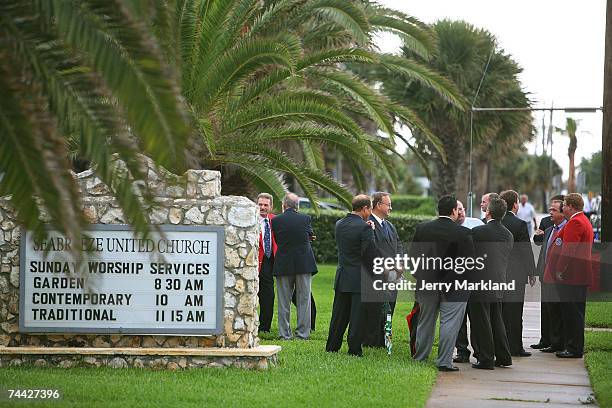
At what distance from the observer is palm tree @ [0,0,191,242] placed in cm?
514

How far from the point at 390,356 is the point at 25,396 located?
183 inches

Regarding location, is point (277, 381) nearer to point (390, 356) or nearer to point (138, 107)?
point (390, 356)

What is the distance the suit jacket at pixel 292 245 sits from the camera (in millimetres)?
13352

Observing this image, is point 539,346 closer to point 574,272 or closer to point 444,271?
point 574,272

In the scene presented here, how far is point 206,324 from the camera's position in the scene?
10.6m

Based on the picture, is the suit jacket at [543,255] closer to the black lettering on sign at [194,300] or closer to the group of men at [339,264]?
the group of men at [339,264]

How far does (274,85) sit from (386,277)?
490 centimetres

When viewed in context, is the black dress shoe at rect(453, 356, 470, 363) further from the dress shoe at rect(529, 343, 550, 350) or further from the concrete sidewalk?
the dress shoe at rect(529, 343, 550, 350)

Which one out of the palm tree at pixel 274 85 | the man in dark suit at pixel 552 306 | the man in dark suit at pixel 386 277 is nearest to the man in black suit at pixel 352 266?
the man in dark suit at pixel 386 277

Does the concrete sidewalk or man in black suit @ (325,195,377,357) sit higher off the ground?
man in black suit @ (325,195,377,357)

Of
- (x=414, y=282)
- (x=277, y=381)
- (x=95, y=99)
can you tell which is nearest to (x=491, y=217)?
(x=414, y=282)

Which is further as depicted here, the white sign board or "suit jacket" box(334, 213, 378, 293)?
"suit jacket" box(334, 213, 378, 293)

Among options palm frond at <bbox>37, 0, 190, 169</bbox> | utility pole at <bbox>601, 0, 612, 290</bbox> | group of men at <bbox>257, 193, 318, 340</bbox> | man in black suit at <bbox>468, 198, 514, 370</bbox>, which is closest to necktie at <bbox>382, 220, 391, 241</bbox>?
man in black suit at <bbox>468, 198, 514, 370</bbox>

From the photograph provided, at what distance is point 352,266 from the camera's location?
39.9 ft
